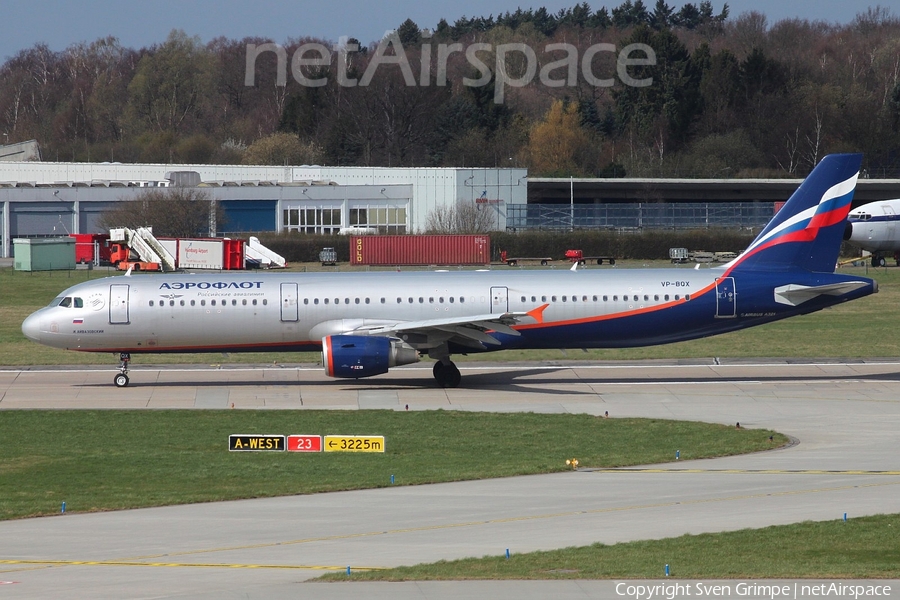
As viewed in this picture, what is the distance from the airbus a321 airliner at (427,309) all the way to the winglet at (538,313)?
0.06m

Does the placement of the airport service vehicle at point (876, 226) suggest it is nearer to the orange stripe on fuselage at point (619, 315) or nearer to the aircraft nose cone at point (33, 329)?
the orange stripe on fuselage at point (619, 315)

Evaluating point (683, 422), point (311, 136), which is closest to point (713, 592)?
point (683, 422)

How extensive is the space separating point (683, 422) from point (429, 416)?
657 cm

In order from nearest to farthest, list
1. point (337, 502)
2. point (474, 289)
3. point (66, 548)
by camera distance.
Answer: point (66, 548), point (337, 502), point (474, 289)

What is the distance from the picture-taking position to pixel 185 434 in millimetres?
26875

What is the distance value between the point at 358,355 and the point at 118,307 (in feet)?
26.1

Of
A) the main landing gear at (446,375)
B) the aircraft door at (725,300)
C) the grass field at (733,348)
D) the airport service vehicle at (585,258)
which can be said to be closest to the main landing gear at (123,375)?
the grass field at (733,348)

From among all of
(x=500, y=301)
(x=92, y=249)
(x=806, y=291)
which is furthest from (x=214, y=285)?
(x=92, y=249)

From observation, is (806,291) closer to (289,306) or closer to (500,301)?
(500,301)

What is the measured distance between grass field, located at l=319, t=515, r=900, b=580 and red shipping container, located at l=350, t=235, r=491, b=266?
7575cm

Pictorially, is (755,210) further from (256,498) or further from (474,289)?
(256,498)

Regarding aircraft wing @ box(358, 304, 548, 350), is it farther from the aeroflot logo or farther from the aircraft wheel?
→ the aeroflot logo

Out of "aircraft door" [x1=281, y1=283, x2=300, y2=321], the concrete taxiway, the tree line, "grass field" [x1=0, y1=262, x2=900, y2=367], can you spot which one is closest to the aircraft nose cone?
the concrete taxiway

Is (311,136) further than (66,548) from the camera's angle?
Yes
